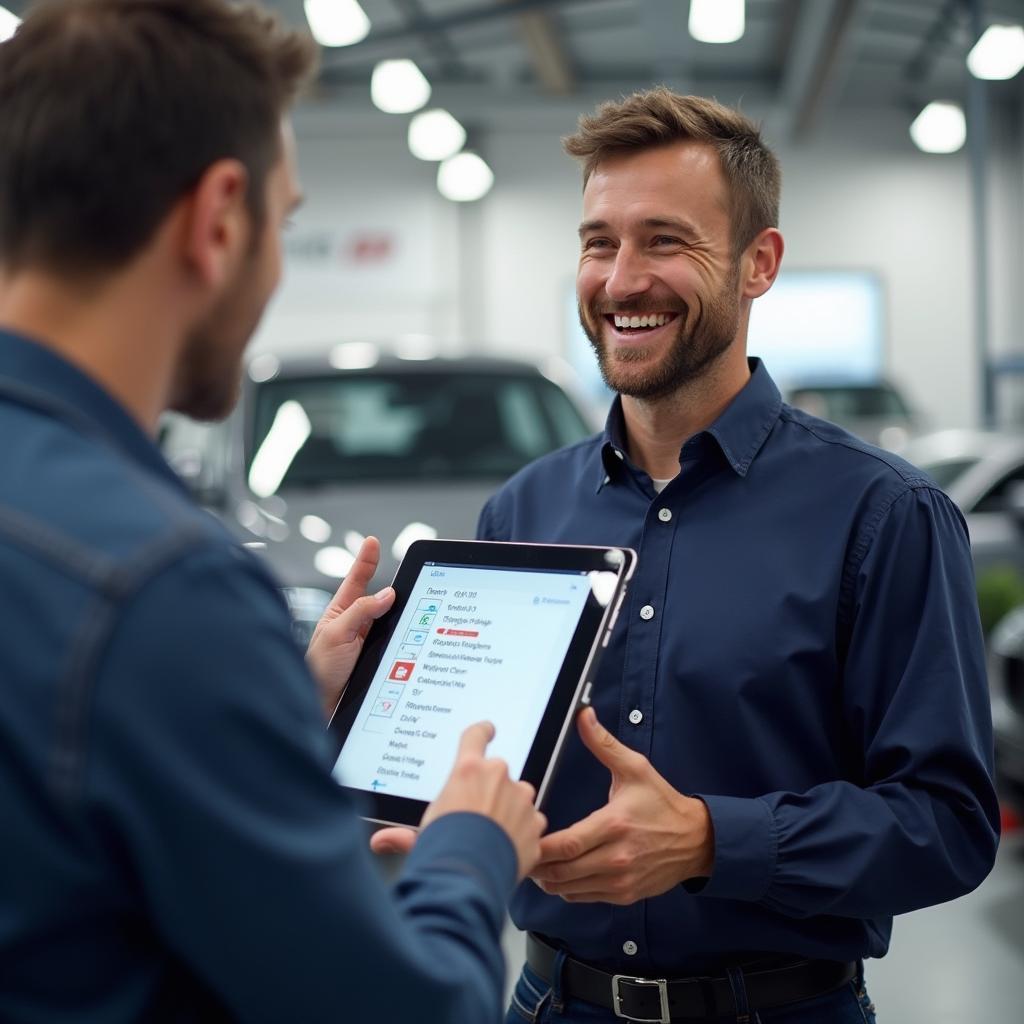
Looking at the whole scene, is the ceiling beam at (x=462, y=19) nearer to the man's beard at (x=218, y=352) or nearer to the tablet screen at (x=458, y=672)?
the tablet screen at (x=458, y=672)

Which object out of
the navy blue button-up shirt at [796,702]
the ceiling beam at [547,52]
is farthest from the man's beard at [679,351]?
the ceiling beam at [547,52]

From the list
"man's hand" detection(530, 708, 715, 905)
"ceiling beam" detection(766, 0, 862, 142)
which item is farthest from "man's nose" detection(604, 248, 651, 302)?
"ceiling beam" detection(766, 0, 862, 142)

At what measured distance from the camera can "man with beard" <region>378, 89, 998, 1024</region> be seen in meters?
1.56

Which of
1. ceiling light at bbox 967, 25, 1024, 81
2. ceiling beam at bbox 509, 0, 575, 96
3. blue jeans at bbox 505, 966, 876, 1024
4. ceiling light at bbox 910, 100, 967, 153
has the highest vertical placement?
ceiling beam at bbox 509, 0, 575, 96

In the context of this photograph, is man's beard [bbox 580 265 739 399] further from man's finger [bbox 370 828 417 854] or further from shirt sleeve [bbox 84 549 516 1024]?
shirt sleeve [bbox 84 549 516 1024]

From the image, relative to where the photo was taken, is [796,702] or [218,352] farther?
[796,702]

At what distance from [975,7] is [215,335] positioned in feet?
33.2

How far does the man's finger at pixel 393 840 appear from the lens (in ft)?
4.55

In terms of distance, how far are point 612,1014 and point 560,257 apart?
51.1 ft

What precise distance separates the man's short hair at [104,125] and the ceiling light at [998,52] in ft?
30.5

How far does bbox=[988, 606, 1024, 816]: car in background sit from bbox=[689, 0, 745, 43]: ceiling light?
5.13 metres

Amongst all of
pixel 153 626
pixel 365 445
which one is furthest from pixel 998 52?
pixel 153 626

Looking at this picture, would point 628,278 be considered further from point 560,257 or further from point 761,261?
point 560,257

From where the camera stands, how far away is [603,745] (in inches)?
56.1
